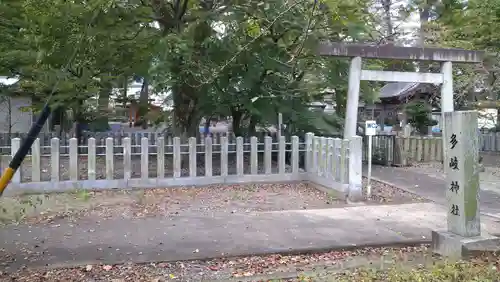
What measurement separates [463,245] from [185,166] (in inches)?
328

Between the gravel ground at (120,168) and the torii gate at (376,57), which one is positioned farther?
the gravel ground at (120,168)

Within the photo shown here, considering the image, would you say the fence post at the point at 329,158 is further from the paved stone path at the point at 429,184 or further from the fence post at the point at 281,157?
the paved stone path at the point at 429,184

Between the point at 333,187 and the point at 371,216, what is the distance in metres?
2.13

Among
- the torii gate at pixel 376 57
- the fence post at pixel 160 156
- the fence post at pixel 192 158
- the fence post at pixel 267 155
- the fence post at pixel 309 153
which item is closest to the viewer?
the torii gate at pixel 376 57

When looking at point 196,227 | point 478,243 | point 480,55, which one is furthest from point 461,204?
point 480,55

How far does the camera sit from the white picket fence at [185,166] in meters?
10.3

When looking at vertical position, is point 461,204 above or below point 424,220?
above

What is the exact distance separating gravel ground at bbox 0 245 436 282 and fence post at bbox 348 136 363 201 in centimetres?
348

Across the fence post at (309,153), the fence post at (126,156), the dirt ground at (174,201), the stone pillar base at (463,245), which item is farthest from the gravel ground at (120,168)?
the stone pillar base at (463,245)

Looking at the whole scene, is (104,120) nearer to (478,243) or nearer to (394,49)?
(394,49)

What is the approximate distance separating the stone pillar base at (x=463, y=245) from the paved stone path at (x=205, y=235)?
2.29ft

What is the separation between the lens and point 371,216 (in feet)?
27.9

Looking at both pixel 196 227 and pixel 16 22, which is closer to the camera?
pixel 196 227

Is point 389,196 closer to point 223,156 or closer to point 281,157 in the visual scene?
point 281,157
